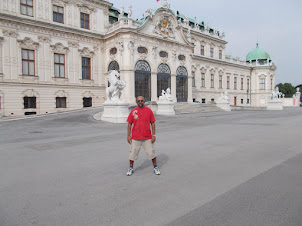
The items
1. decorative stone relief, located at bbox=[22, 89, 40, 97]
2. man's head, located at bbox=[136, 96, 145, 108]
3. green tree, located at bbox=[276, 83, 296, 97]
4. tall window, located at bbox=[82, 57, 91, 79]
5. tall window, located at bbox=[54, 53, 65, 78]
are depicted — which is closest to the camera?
man's head, located at bbox=[136, 96, 145, 108]

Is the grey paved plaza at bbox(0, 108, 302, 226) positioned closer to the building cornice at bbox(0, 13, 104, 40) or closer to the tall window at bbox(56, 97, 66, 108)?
the tall window at bbox(56, 97, 66, 108)

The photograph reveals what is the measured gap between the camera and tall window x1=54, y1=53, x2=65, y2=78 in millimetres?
26500

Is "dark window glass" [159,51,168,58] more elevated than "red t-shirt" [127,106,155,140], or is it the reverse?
"dark window glass" [159,51,168,58]

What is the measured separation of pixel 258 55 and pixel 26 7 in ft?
173

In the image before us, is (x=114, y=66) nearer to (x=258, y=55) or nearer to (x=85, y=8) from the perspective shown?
(x=85, y=8)

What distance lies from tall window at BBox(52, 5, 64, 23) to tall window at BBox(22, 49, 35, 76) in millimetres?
5185

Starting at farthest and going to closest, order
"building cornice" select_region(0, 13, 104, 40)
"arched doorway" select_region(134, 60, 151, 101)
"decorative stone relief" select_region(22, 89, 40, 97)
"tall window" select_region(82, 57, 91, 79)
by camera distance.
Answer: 1. "tall window" select_region(82, 57, 91, 79)
2. "arched doorway" select_region(134, 60, 151, 101)
3. "decorative stone relief" select_region(22, 89, 40, 97)
4. "building cornice" select_region(0, 13, 104, 40)

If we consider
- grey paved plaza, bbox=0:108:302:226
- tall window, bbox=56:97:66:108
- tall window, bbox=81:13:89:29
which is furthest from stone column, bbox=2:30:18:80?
grey paved plaza, bbox=0:108:302:226

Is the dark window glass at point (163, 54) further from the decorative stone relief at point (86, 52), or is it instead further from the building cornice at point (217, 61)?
the building cornice at point (217, 61)

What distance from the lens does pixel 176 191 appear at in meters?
3.78

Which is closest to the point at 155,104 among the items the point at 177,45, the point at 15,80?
the point at 177,45

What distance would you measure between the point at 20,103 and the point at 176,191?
24713 mm

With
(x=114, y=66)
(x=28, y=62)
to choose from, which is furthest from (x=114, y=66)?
(x=28, y=62)

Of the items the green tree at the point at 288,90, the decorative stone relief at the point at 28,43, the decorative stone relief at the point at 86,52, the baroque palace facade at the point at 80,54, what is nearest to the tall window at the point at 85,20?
the baroque palace facade at the point at 80,54
